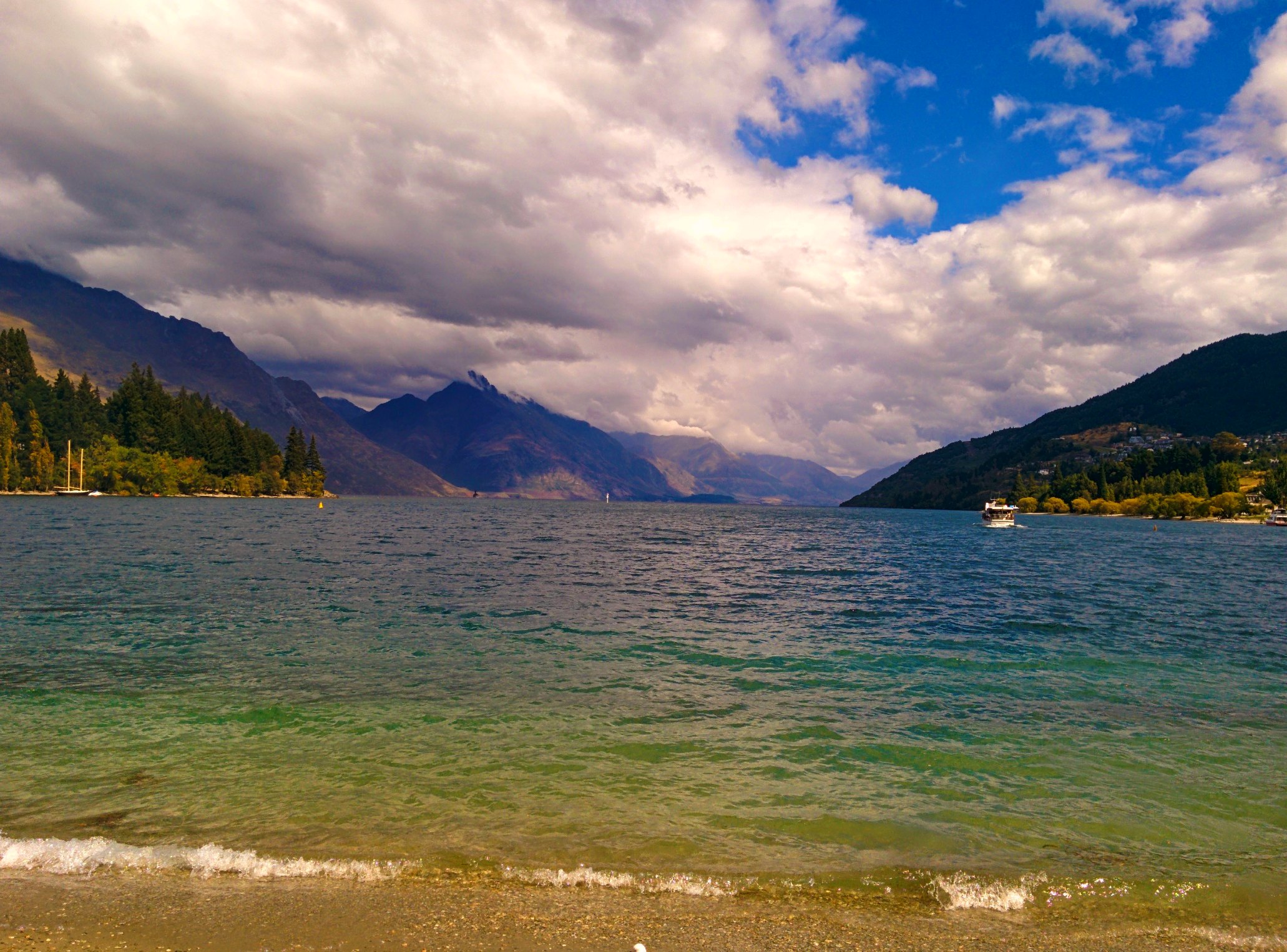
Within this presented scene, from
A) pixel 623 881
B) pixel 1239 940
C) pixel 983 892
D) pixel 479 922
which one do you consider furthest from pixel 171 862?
pixel 1239 940

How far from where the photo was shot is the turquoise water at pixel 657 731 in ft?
43.1

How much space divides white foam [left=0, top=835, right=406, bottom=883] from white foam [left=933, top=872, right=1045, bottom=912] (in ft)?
31.8

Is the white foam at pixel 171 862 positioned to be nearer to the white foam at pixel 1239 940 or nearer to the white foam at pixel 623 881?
the white foam at pixel 623 881

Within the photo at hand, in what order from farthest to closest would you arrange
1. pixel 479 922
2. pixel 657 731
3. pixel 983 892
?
pixel 657 731, pixel 983 892, pixel 479 922

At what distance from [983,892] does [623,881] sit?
6.33 meters

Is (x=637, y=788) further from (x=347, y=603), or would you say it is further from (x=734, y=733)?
(x=347, y=603)

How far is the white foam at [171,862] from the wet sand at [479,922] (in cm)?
31

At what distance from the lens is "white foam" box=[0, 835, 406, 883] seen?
11500mm

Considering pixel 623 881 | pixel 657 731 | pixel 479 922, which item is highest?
pixel 479 922

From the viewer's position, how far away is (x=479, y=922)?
10.1 m

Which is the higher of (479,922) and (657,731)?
(479,922)

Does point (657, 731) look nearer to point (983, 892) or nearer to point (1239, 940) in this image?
point (983, 892)

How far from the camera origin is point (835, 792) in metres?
15.7

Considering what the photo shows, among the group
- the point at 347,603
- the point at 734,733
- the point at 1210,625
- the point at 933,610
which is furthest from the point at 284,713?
the point at 1210,625
